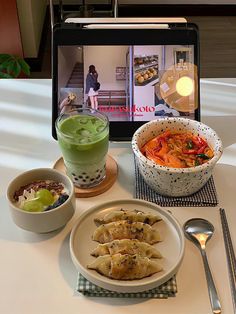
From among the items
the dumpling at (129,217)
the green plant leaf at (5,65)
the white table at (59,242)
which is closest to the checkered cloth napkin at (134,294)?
the white table at (59,242)

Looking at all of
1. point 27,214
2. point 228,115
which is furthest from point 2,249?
point 228,115

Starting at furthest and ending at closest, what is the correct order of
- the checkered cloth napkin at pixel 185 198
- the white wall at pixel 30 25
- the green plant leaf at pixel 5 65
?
1. the white wall at pixel 30 25
2. the green plant leaf at pixel 5 65
3. the checkered cloth napkin at pixel 185 198

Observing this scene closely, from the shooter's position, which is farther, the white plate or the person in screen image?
the person in screen image

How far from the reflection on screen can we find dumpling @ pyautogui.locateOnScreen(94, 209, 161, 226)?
1.03ft

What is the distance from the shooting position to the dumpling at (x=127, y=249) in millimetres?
856

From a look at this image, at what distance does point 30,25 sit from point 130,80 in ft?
6.59

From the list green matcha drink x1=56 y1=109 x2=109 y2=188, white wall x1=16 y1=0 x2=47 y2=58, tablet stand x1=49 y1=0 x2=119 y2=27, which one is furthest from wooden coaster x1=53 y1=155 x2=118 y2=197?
tablet stand x1=49 y1=0 x2=119 y2=27

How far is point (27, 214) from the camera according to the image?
90cm

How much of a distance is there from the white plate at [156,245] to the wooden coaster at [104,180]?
0.09m

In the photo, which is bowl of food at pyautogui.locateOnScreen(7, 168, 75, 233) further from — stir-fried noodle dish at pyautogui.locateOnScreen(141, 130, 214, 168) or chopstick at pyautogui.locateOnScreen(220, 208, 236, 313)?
chopstick at pyautogui.locateOnScreen(220, 208, 236, 313)

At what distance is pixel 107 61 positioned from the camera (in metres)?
1.16

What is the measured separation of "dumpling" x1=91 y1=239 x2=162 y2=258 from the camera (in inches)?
33.7

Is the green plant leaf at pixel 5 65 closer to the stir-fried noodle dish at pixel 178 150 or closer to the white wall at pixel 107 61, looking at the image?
the white wall at pixel 107 61

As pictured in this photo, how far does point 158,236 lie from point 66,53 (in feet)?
1.67
